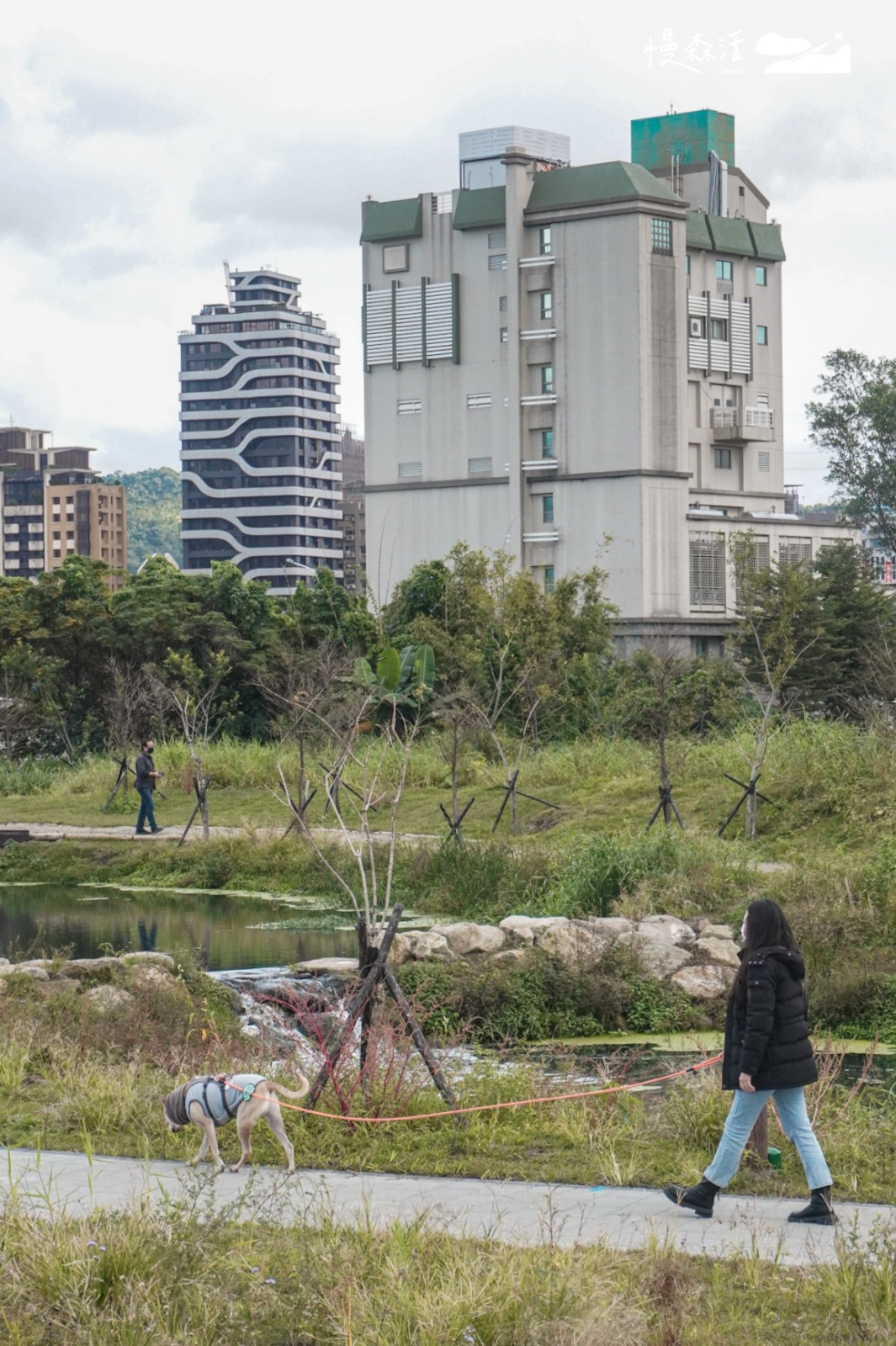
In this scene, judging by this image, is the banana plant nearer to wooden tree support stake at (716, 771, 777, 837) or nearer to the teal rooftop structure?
wooden tree support stake at (716, 771, 777, 837)

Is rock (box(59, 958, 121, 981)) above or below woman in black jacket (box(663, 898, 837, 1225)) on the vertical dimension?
below

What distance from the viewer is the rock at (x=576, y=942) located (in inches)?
677

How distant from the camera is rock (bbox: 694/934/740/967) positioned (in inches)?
703

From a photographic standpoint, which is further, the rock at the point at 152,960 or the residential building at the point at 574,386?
the residential building at the point at 574,386

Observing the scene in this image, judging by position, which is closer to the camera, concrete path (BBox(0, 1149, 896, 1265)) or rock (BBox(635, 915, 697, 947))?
concrete path (BBox(0, 1149, 896, 1265))

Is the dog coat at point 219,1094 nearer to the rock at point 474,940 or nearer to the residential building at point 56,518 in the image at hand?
the rock at point 474,940

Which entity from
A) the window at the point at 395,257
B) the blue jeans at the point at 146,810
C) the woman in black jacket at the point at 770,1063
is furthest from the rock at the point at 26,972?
the window at the point at 395,257

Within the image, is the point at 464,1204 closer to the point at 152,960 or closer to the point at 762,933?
the point at 762,933

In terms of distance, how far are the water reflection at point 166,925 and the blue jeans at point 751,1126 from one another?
12504 millimetres

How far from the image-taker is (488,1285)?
6121 millimetres

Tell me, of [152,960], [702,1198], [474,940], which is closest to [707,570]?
[474,940]

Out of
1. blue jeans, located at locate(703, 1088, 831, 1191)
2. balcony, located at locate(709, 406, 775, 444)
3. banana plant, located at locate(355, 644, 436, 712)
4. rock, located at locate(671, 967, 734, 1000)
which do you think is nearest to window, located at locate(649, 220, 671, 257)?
A: balcony, located at locate(709, 406, 775, 444)

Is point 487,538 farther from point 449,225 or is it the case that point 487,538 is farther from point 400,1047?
point 400,1047

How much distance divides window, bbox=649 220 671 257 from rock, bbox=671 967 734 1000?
48730mm
